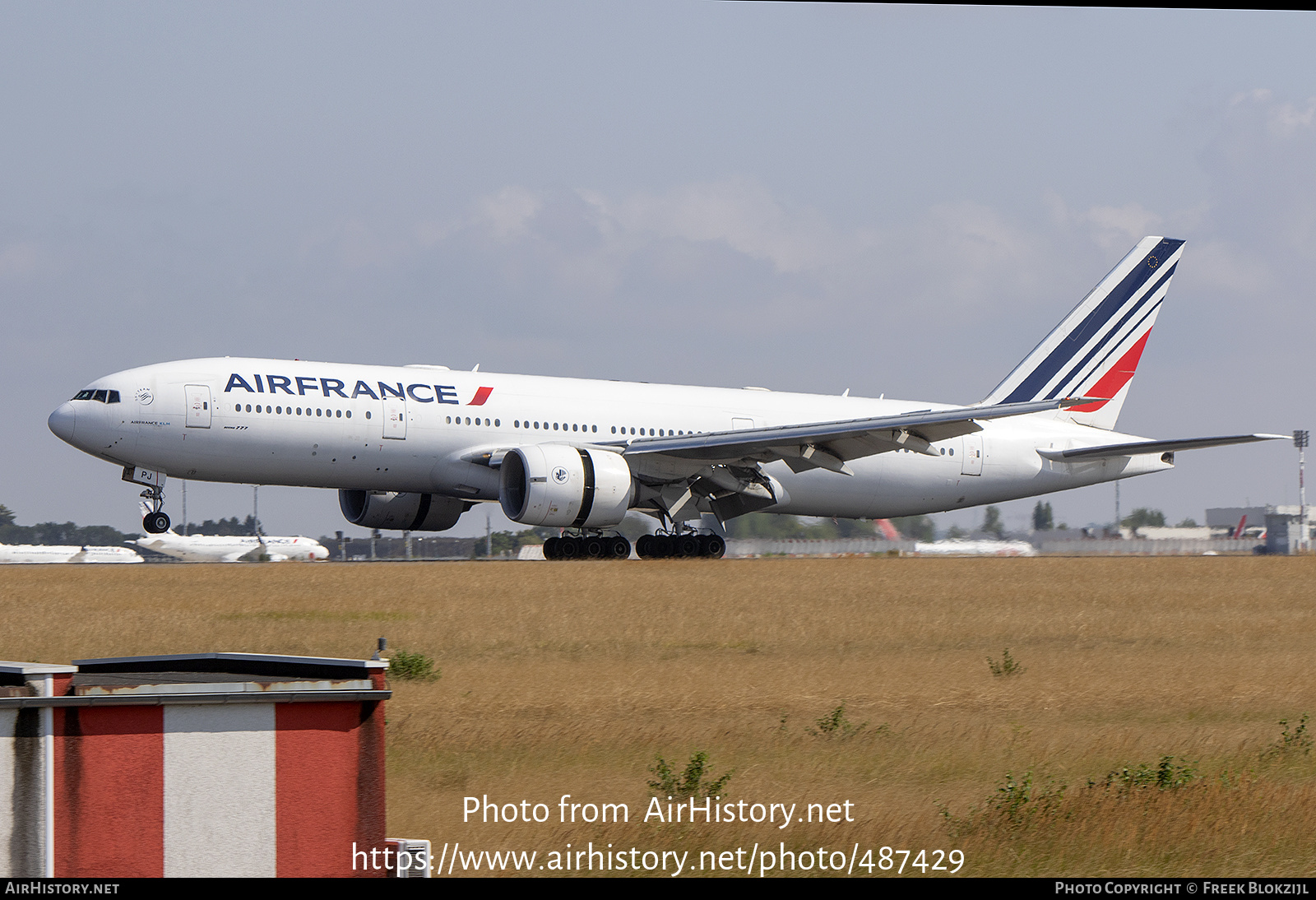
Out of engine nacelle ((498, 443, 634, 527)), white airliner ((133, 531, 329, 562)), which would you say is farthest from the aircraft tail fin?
white airliner ((133, 531, 329, 562))

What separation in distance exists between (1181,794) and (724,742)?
3.53 metres

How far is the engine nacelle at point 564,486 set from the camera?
2741 centimetres

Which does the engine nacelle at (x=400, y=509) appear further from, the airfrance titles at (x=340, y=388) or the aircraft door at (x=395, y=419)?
the aircraft door at (x=395, y=419)

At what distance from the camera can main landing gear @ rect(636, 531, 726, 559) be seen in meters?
30.7

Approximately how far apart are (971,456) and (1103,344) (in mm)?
6424

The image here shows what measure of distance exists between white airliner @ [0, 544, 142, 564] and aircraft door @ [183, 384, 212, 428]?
3734cm

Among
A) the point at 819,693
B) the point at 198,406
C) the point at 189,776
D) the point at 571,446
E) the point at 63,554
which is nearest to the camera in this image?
the point at 189,776

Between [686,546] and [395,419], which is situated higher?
[395,419]

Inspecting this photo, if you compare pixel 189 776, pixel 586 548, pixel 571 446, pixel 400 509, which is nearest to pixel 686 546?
pixel 586 548

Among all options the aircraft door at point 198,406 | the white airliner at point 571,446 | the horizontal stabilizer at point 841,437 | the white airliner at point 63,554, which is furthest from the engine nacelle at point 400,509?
the white airliner at point 63,554

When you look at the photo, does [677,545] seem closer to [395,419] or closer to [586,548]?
[586,548]

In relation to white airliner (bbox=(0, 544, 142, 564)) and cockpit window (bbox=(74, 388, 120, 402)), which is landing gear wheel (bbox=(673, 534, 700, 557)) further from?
white airliner (bbox=(0, 544, 142, 564))

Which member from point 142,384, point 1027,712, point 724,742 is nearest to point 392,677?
point 724,742

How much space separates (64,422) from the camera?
88.7 feet
